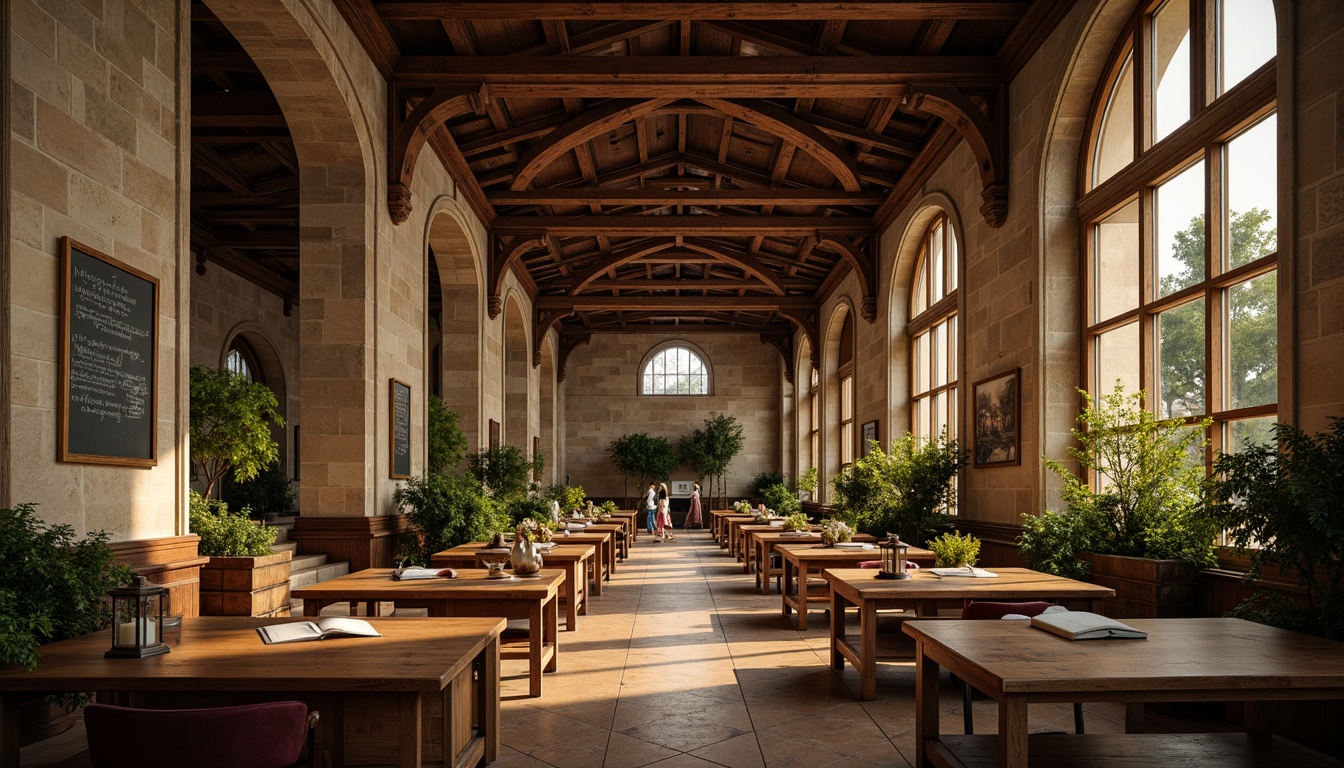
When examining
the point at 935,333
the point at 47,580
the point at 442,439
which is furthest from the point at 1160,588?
the point at 442,439

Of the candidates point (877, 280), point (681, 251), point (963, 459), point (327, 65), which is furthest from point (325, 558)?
point (681, 251)

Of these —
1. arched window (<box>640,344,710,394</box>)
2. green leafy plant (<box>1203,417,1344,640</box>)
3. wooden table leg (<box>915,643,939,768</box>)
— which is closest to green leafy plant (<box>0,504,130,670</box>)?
wooden table leg (<box>915,643,939,768</box>)

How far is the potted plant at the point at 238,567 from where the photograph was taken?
6215mm

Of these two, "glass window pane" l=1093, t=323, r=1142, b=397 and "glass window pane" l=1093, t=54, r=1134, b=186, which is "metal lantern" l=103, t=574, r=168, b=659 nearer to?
"glass window pane" l=1093, t=323, r=1142, b=397

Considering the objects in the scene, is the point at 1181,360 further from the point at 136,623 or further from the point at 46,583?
the point at 46,583

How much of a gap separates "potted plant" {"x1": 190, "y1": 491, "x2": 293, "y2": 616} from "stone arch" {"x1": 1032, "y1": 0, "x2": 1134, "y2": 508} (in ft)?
17.5

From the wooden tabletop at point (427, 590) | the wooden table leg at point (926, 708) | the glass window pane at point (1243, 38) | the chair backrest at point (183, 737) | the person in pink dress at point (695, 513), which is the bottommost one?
the person in pink dress at point (695, 513)

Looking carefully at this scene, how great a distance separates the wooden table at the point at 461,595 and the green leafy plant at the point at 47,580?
3.40 ft

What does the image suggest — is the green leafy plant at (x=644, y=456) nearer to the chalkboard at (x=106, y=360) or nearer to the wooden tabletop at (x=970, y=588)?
the wooden tabletop at (x=970, y=588)

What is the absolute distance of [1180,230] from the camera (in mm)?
5883

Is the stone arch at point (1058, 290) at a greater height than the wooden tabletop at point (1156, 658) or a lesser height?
greater

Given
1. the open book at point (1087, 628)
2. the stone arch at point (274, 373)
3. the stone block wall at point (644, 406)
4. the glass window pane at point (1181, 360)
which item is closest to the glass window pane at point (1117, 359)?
the glass window pane at point (1181, 360)

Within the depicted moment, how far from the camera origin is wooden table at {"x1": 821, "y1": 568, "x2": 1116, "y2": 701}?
464cm

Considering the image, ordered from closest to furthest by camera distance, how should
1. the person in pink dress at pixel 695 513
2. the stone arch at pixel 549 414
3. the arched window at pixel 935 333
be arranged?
the arched window at pixel 935 333, the stone arch at pixel 549 414, the person in pink dress at pixel 695 513
